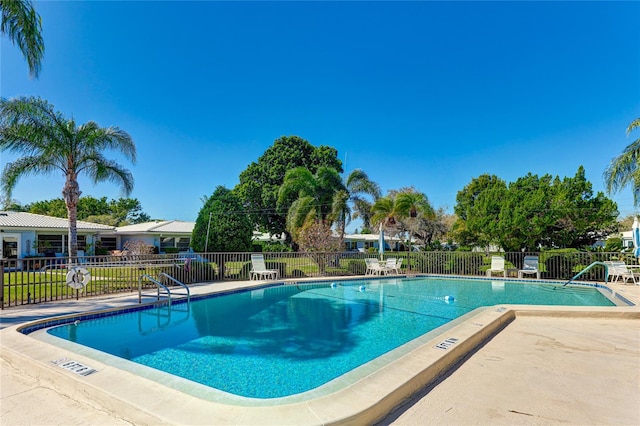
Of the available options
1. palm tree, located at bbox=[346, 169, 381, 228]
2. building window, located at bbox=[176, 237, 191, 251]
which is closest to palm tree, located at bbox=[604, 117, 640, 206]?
palm tree, located at bbox=[346, 169, 381, 228]

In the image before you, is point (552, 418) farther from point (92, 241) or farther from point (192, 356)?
point (92, 241)

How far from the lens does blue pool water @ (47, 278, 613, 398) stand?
523cm

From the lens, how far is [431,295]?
490 inches

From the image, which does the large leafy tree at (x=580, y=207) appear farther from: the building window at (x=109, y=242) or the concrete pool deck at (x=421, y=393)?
the building window at (x=109, y=242)

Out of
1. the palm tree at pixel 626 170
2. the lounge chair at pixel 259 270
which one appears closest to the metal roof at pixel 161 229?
the lounge chair at pixel 259 270

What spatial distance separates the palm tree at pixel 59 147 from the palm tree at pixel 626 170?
20.3 m

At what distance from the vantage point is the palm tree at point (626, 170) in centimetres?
1443

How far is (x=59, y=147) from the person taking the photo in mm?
13453

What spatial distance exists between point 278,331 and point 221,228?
28.1ft

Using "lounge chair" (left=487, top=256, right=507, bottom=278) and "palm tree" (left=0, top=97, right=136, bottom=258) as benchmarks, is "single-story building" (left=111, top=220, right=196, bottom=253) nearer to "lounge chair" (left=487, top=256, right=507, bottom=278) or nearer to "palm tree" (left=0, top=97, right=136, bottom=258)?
"palm tree" (left=0, top=97, right=136, bottom=258)

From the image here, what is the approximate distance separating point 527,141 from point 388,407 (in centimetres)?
2550

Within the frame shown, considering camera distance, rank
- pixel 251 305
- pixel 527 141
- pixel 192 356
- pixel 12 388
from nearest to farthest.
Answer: pixel 12 388 → pixel 192 356 → pixel 251 305 → pixel 527 141

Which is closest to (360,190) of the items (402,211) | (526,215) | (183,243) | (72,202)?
(402,211)

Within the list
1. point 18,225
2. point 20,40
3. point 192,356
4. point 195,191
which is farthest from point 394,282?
point 195,191
